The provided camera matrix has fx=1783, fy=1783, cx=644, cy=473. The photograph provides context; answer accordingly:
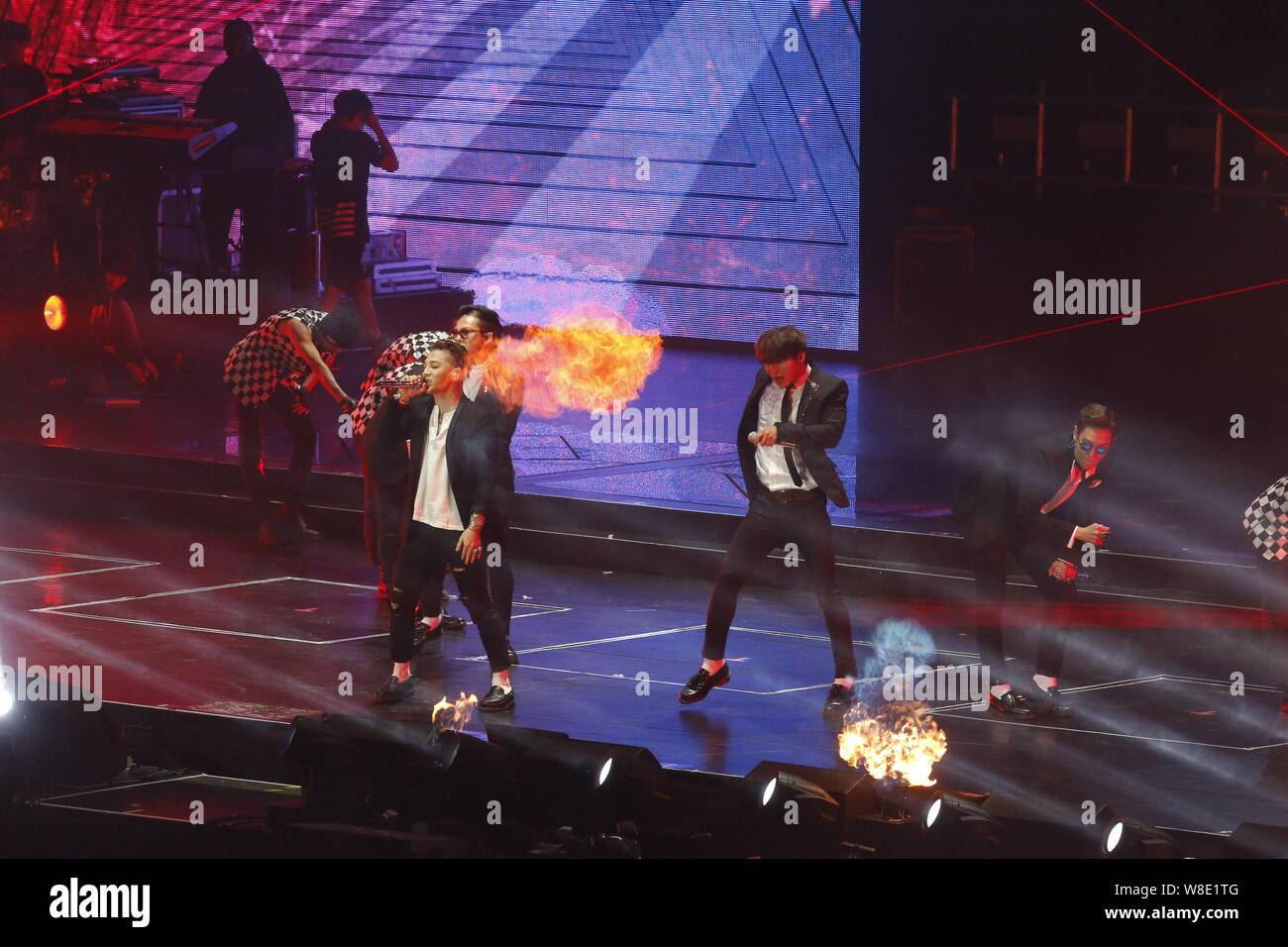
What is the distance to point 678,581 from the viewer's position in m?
11.2

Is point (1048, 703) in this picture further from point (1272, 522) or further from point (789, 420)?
point (789, 420)

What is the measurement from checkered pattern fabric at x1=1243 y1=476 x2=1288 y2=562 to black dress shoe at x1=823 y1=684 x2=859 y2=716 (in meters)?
2.05

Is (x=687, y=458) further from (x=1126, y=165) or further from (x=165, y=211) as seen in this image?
(x=165, y=211)

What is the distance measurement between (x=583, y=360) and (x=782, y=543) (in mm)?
8688

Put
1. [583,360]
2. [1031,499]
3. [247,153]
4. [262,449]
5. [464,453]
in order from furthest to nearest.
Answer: [583,360] < [247,153] < [262,449] < [1031,499] < [464,453]

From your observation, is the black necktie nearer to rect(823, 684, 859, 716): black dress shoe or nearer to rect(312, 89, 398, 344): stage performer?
rect(823, 684, 859, 716): black dress shoe

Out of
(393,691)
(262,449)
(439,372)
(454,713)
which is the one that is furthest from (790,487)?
(262,449)

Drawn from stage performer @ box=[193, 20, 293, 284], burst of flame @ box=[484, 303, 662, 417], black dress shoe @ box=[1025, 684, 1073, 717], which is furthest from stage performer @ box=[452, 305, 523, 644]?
stage performer @ box=[193, 20, 293, 284]

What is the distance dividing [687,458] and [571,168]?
3327mm

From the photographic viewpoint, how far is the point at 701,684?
815 centimetres

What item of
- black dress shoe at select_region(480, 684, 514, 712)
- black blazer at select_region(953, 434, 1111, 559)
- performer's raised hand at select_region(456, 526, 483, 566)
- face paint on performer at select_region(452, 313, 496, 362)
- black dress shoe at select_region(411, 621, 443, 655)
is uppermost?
Answer: face paint on performer at select_region(452, 313, 496, 362)

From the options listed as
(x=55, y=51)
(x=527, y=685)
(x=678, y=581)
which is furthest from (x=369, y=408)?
(x=55, y=51)

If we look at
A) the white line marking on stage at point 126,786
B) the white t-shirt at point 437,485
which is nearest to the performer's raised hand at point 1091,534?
the white t-shirt at point 437,485

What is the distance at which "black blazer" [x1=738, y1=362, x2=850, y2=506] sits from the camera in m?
7.96
